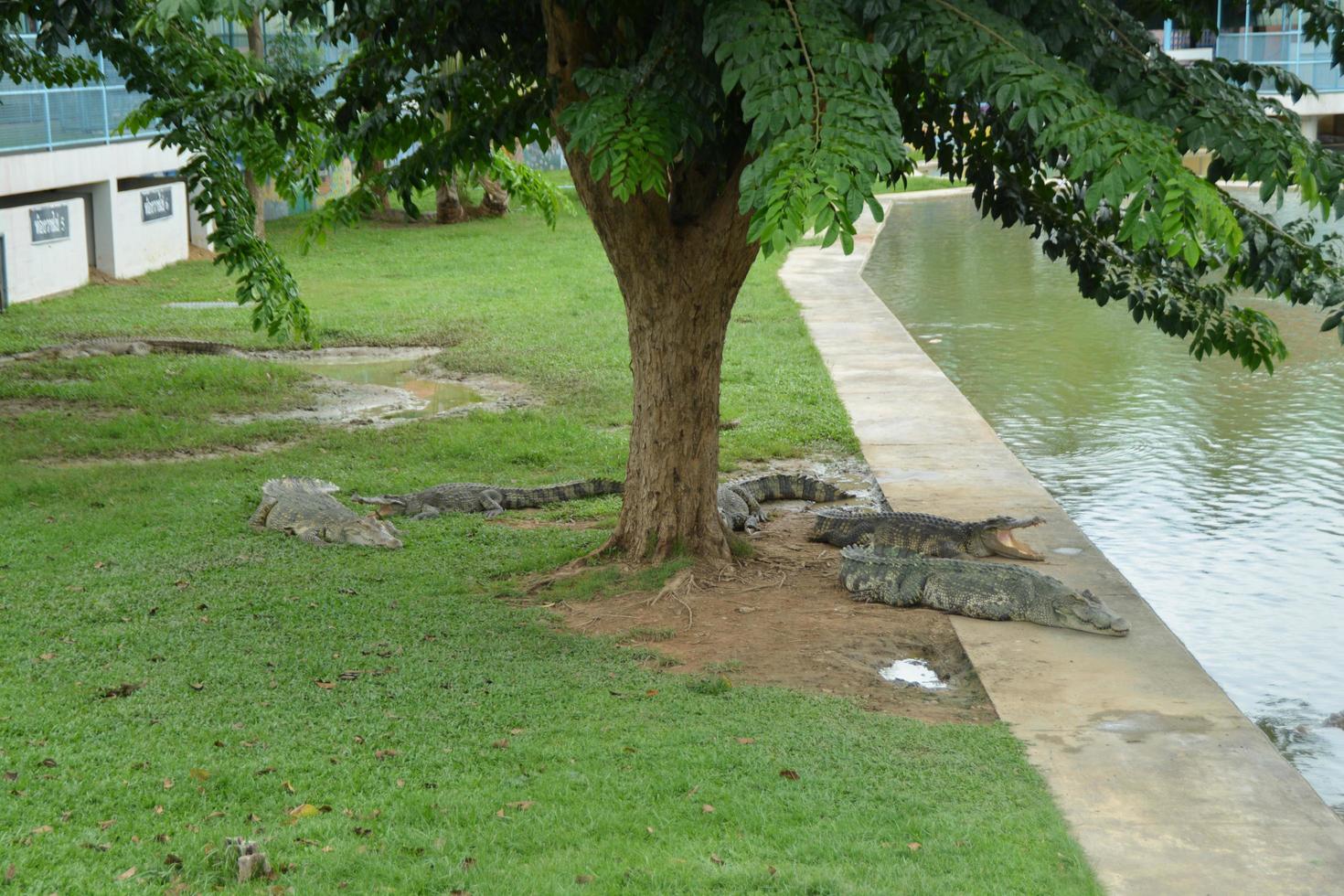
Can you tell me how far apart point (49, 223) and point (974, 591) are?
15.1 m

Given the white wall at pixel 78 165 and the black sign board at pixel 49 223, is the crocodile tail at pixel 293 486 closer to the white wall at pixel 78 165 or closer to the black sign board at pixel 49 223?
the white wall at pixel 78 165

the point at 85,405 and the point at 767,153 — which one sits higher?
the point at 767,153

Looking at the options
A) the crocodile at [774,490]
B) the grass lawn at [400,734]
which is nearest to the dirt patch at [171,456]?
the grass lawn at [400,734]

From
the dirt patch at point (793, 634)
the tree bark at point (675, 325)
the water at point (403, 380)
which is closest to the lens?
the dirt patch at point (793, 634)

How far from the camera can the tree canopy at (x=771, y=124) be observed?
161 inches

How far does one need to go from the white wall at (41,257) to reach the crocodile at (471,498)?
10.5 m

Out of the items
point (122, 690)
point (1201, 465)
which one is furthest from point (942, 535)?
point (122, 690)

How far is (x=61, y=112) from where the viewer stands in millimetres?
18000

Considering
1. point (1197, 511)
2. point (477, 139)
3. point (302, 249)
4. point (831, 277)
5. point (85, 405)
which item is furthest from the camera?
point (831, 277)

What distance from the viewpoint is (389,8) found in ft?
20.5

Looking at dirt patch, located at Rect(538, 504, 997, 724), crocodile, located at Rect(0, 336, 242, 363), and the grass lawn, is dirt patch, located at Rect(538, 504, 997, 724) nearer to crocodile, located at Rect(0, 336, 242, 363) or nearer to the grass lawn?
the grass lawn

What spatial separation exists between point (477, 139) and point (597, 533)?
2.44m

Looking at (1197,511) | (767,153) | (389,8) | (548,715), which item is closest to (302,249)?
(389,8)

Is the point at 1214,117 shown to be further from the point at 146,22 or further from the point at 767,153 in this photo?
the point at 146,22
